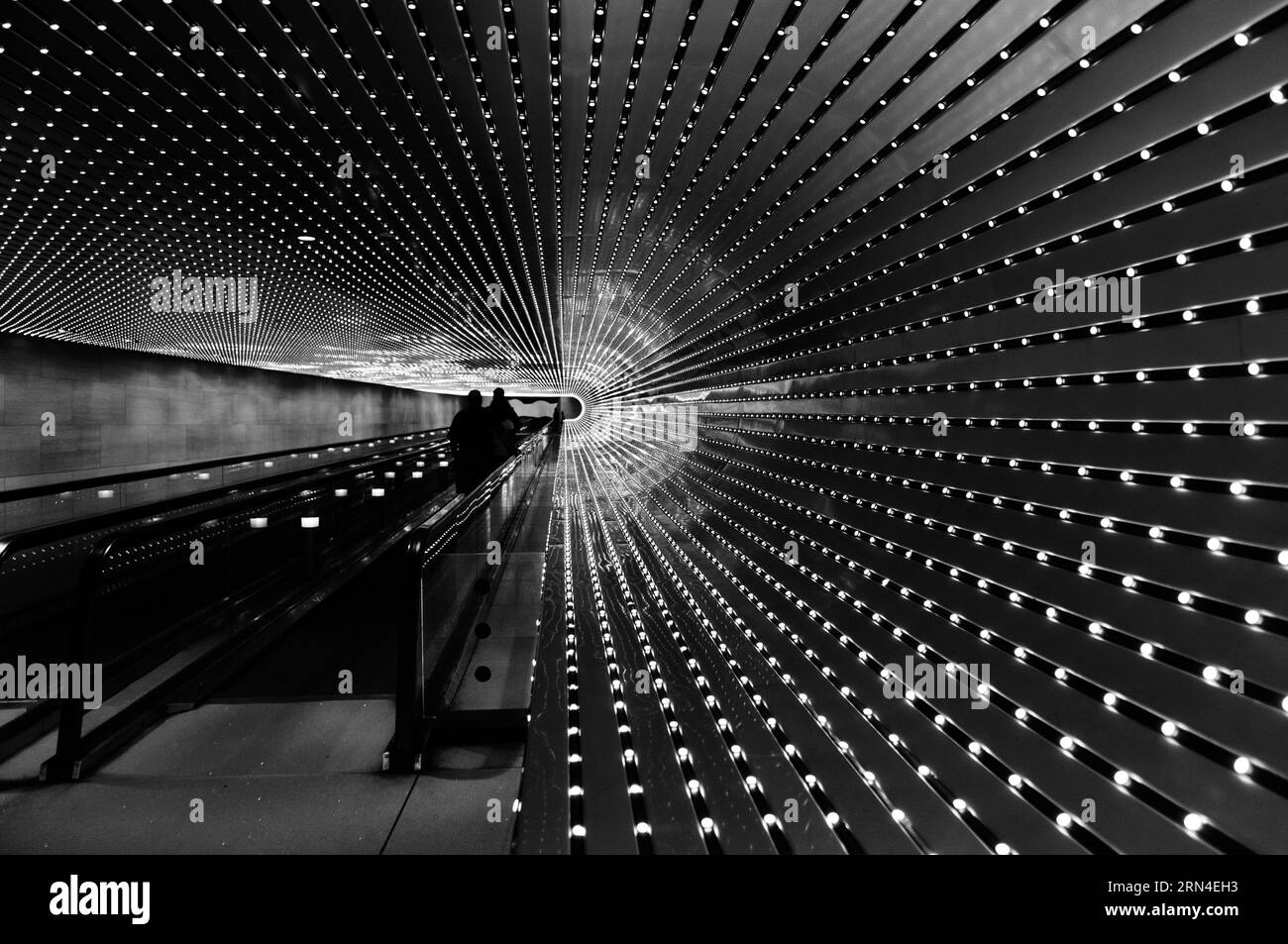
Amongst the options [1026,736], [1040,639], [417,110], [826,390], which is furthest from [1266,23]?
[417,110]

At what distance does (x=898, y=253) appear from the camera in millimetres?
5098

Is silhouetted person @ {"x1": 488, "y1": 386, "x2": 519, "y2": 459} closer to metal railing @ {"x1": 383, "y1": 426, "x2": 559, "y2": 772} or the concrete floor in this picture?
metal railing @ {"x1": 383, "y1": 426, "x2": 559, "y2": 772}

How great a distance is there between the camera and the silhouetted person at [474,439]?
8945mm

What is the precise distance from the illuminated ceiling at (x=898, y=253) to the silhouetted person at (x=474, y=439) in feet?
7.06

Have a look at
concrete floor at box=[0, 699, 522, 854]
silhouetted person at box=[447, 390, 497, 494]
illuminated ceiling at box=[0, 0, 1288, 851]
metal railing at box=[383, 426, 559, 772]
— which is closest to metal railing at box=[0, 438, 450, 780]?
concrete floor at box=[0, 699, 522, 854]

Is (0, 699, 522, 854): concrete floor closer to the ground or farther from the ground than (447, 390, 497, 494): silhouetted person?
closer to the ground

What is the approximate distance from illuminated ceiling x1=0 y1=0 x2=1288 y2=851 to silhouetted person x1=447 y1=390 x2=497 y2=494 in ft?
7.06

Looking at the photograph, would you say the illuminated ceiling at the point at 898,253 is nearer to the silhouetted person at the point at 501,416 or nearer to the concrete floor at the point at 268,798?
the concrete floor at the point at 268,798

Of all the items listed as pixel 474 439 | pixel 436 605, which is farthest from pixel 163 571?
pixel 474 439

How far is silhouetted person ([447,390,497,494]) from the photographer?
8945 mm

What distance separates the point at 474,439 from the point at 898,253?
19.5 ft

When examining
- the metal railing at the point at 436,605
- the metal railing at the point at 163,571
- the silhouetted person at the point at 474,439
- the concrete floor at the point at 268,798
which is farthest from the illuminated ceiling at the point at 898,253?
the metal railing at the point at 163,571

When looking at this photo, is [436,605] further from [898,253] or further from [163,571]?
[898,253]

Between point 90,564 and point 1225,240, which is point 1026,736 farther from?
point 90,564
